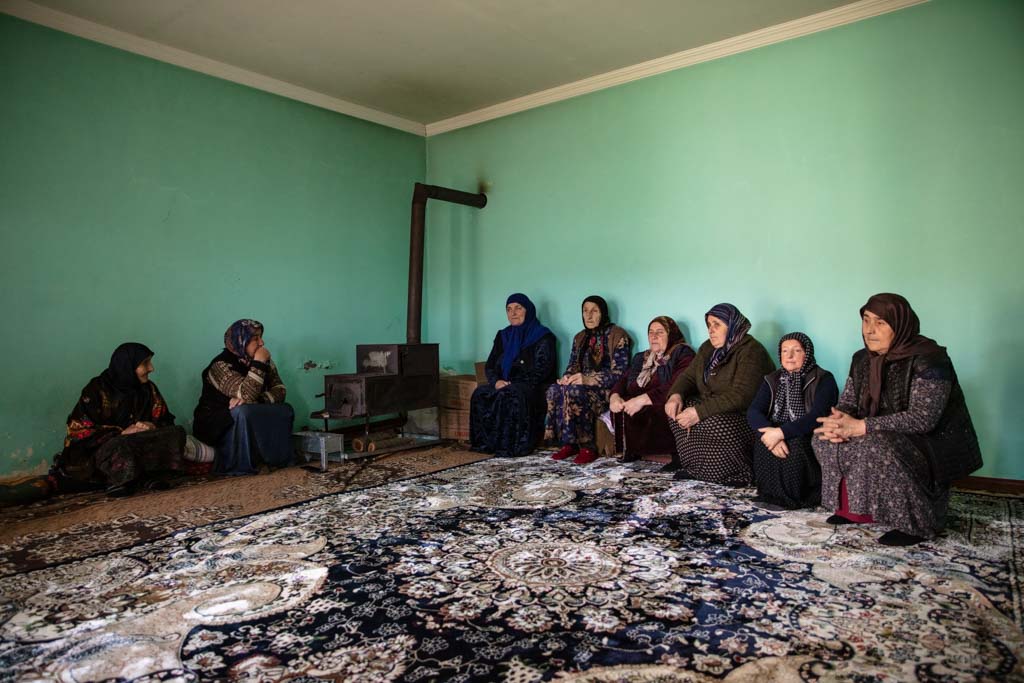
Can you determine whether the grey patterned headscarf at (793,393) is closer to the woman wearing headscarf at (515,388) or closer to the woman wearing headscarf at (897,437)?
the woman wearing headscarf at (897,437)

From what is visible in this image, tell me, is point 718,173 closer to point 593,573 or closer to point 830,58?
point 830,58

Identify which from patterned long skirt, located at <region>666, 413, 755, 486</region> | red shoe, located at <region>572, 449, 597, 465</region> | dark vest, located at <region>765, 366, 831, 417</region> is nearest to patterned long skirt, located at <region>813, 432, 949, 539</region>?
dark vest, located at <region>765, 366, 831, 417</region>

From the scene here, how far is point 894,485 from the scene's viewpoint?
2793 millimetres

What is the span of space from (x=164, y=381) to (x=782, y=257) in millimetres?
4279

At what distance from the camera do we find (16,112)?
403cm

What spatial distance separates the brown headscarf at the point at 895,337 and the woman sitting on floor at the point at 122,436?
12.5 ft

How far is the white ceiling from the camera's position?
408 cm

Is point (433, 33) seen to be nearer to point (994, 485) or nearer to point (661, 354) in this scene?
point (661, 354)

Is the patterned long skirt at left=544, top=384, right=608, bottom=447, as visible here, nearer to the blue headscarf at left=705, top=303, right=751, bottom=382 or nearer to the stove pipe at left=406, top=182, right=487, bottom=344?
the blue headscarf at left=705, top=303, right=751, bottom=382

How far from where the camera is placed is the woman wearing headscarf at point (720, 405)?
3830mm

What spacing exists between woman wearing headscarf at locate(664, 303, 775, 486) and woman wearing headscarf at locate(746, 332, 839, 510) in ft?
0.60

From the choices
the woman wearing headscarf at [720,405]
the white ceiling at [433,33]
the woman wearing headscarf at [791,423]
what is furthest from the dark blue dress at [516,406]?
the white ceiling at [433,33]

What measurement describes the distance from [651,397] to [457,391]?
1687 mm

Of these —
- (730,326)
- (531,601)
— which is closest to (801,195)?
(730,326)
